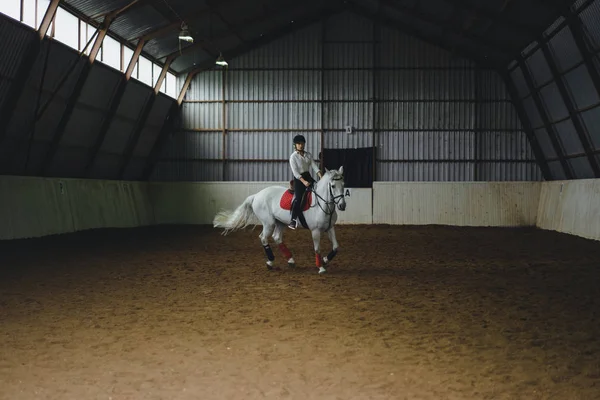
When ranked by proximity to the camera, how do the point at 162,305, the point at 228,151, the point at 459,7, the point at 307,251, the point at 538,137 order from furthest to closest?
the point at 228,151 < the point at 538,137 < the point at 459,7 < the point at 307,251 < the point at 162,305

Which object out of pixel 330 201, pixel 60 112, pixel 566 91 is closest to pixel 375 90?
pixel 566 91

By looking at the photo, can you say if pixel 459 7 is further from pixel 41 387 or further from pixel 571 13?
pixel 41 387

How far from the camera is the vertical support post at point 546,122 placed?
70.9ft

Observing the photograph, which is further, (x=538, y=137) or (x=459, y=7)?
(x=538, y=137)

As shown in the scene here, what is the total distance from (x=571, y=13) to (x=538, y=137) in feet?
26.2

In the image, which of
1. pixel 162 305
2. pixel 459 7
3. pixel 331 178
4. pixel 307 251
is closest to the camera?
pixel 162 305

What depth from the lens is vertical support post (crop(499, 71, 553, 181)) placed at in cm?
2388

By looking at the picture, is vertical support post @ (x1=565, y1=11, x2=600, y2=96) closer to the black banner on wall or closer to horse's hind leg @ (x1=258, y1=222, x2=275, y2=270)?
the black banner on wall

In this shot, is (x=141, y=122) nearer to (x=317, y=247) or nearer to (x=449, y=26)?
(x=449, y=26)

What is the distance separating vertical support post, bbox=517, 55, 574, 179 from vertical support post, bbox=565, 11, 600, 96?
4.80 m

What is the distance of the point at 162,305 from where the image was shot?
25.0 ft

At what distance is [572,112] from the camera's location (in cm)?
1925

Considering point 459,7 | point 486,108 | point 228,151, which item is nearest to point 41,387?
point 459,7

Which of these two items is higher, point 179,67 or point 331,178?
point 179,67
